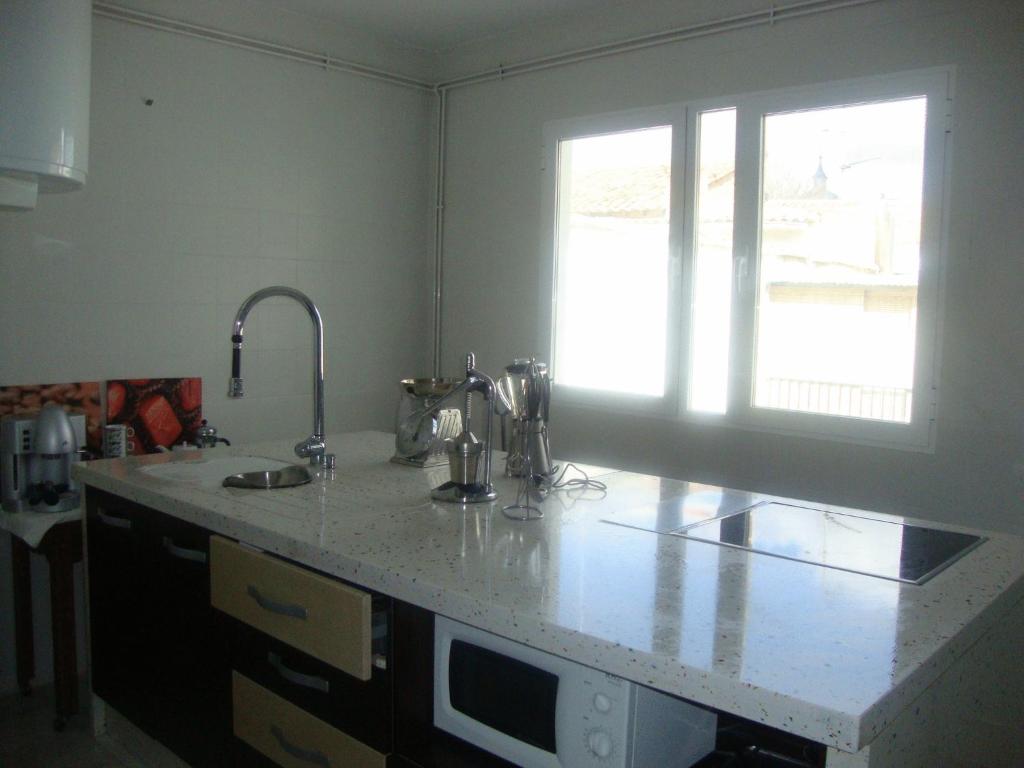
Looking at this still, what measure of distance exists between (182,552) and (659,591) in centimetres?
116

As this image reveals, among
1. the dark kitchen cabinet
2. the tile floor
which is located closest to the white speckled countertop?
the dark kitchen cabinet

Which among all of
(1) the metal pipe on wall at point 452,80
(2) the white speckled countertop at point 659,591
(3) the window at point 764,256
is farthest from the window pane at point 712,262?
(2) the white speckled countertop at point 659,591

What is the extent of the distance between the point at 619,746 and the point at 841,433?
1.98 m

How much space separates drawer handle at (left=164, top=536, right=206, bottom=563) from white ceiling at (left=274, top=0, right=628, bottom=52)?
2371 mm

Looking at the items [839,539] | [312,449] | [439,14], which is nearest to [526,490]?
[839,539]

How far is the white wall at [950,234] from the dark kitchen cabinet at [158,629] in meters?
1.91

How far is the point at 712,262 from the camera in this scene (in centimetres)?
320

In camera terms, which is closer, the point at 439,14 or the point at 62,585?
the point at 62,585

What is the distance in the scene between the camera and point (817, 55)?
9.43ft

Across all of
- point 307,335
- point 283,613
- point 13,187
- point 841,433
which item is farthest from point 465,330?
point 283,613

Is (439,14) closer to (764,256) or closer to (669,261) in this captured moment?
(669,261)

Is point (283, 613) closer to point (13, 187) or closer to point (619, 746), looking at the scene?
point (619, 746)

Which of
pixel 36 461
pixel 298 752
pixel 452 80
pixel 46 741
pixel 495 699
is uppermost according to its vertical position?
pixel 452 80

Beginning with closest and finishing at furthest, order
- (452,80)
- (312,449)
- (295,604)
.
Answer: (295,604) → (312,449) → (452,80)
